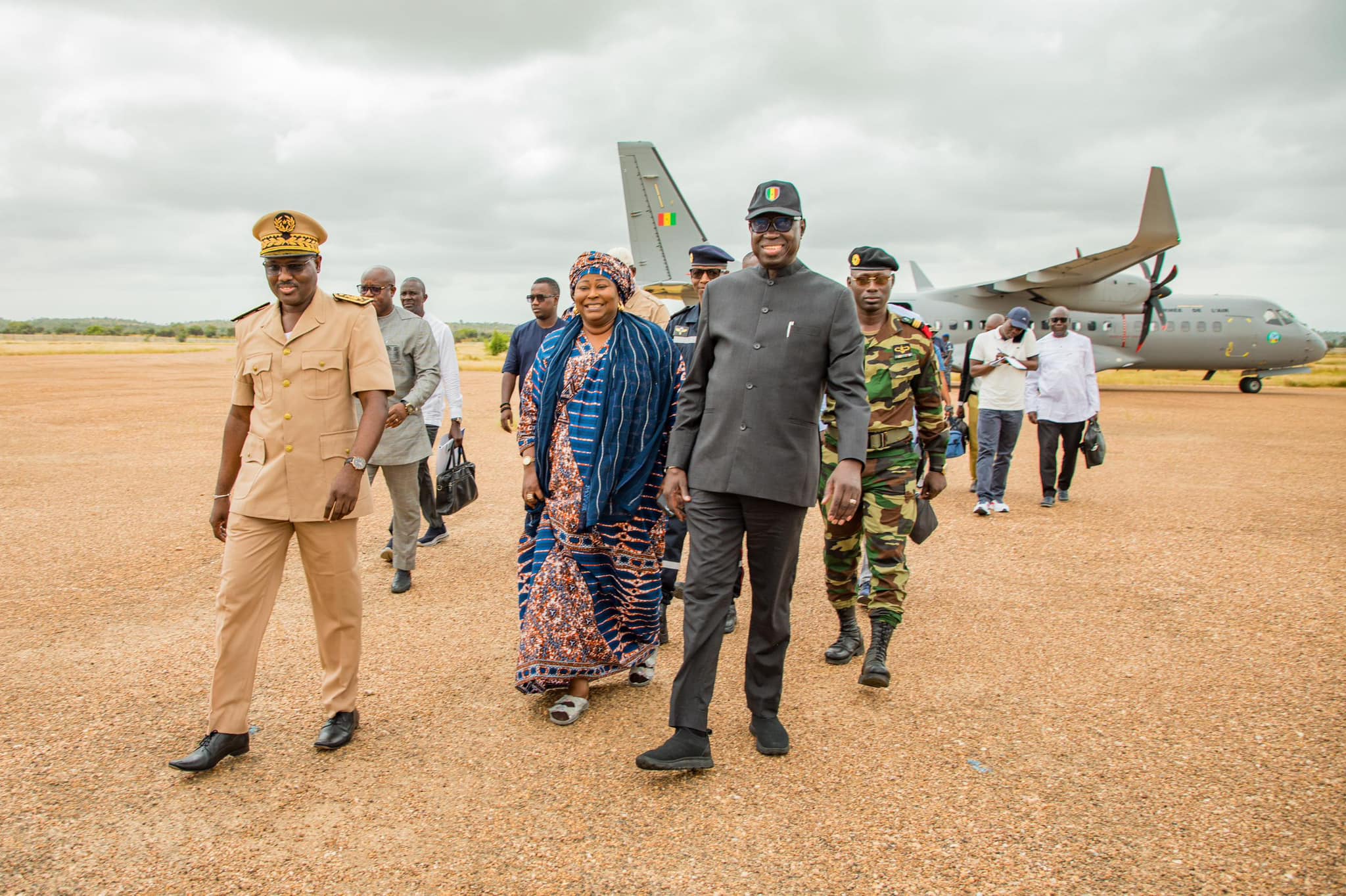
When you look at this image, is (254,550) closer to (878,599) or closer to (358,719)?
(358,719)

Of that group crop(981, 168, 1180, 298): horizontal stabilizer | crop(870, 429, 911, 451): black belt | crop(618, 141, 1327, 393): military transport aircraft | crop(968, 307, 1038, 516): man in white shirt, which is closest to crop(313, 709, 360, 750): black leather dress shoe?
crop(870, 429, 911, 451): black belt

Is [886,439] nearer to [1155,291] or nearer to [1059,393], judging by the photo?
[1059,393]

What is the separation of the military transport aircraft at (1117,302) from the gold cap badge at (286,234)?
14.5 m

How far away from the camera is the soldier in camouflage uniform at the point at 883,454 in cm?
425

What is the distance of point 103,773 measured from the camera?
317cm

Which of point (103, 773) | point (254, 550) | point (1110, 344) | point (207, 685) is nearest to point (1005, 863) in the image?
point (254, 550)

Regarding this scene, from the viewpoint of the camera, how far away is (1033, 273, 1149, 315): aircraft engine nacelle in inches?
907

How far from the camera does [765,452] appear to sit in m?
3.24

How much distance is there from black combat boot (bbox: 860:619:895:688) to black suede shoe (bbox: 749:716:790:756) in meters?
0.70

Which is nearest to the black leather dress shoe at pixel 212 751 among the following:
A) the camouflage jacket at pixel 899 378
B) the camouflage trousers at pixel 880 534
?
the camouflage trousers at pixel 880 534

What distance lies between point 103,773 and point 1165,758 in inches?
166

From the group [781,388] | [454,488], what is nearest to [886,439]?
[781,388]

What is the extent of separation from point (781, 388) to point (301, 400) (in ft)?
6.34

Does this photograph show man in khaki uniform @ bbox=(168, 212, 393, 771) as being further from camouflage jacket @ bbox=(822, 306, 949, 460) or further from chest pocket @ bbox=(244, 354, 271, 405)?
camouflage jacket @ bbox=(822, 306, 949, 460)
